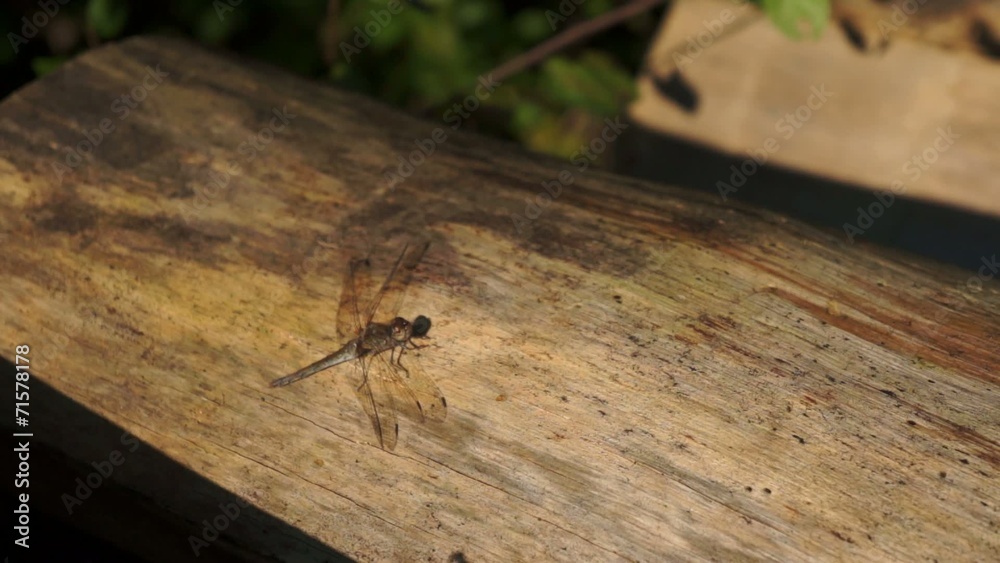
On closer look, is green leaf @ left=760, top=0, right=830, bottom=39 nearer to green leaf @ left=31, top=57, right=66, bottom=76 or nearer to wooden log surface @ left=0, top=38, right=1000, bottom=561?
wooden log surface @ left=0, top=38, right=1000, bottom=561

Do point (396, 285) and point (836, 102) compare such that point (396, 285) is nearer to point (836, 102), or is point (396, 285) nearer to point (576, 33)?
point (576, 33)

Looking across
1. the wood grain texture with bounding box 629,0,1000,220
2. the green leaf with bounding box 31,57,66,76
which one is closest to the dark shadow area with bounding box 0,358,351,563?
the green leaf with bounding box 31,57,66,76

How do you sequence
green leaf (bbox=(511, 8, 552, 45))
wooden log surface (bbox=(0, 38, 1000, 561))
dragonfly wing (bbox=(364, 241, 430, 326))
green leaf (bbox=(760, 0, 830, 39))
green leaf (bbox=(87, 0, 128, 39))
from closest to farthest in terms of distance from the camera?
wooden log surface (bbox=(0, 38, 1000, 561))
dragonfly wing (bbox=(364, 241, 430, 326))
green leaf (bbox=(760, 0, 830, 39))
green leaf (bbox=(87, 0, 128, 39))
green leaf (bbox=(511, 8, 552, 45))

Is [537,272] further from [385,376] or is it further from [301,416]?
[301,416]

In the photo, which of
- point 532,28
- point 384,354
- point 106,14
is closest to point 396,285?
point 384,354

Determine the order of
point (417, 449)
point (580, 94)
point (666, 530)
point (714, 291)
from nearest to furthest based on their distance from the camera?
point (666, 530), point (417, 449), point (714, 291), point (580, 94)

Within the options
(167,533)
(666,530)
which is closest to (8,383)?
(167,533)

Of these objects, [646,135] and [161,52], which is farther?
[646,135]
